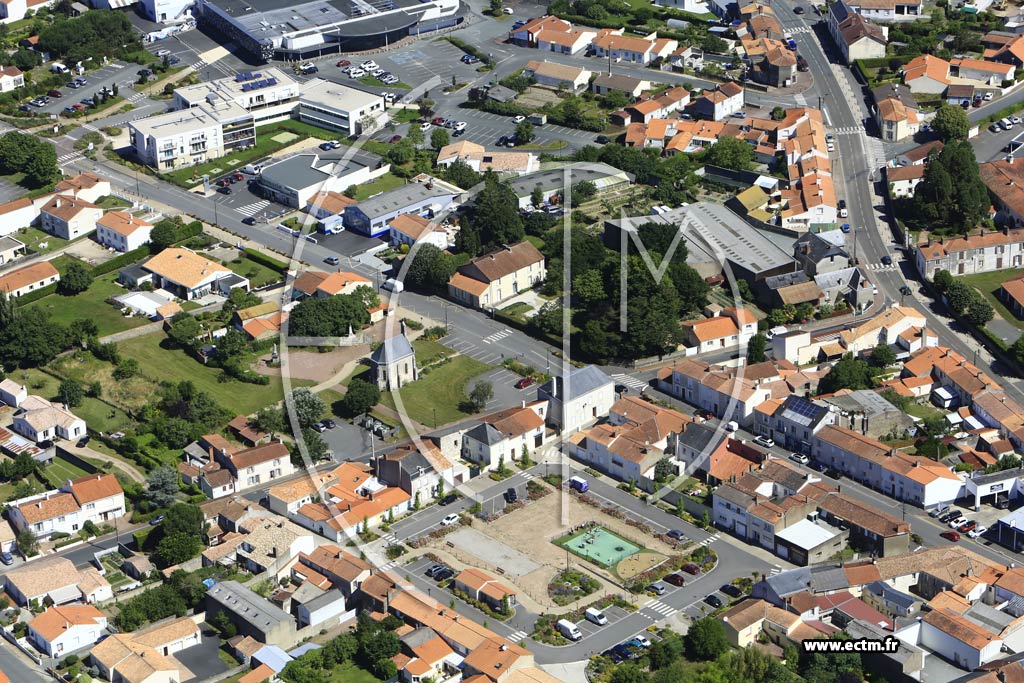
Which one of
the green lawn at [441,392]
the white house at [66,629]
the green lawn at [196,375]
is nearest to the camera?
the white house at [66,629]

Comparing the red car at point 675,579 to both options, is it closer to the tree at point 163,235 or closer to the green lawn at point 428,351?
the green lawn at point 428,351

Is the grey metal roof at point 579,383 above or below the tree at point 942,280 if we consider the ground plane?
below

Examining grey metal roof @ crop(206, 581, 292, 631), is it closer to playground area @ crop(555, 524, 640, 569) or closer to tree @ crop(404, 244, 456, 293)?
playground area @ crop(555, 524, 640, 569)

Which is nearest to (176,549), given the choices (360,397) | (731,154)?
(360,397)

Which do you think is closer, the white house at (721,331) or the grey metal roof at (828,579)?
the grey metal roof at (828,579)

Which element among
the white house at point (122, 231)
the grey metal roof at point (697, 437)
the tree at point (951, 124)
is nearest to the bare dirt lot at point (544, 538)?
the grey metal roof at point (697, 437)

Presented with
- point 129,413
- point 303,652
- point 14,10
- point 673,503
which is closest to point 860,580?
point 673,503

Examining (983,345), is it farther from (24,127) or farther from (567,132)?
(24,127)

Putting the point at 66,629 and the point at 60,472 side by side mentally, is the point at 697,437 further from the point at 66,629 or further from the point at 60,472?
the point at 60,472
